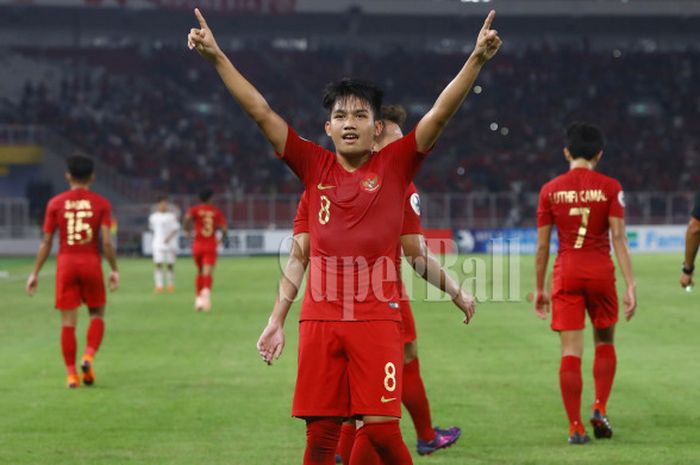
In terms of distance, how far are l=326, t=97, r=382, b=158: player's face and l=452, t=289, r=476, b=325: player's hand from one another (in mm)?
1164

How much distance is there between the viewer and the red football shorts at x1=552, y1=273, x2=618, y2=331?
9.35 meters

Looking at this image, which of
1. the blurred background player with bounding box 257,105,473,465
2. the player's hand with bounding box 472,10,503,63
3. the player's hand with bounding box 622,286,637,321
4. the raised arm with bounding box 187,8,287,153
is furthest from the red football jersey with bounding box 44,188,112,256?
the player's hand with bounding box 472,10,503,63

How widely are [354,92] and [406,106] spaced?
58.4 metres

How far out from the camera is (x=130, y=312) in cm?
2250

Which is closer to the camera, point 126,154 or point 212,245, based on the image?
point 212,245

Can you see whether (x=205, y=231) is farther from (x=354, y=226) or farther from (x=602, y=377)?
(x=354, y=226)

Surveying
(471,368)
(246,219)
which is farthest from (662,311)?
(246,219)

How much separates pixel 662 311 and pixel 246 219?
2989 centimetres

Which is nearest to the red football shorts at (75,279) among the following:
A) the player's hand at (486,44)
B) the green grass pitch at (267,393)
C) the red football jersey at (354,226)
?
the green grass pitch at (267,393)

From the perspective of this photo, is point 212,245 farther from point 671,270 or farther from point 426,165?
point 426,165

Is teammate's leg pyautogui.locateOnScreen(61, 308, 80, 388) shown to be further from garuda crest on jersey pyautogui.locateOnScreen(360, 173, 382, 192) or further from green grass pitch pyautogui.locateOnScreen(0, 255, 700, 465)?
garuda crest on jersey pyautogui.locateOnScreen(360, 173, 382, 192)

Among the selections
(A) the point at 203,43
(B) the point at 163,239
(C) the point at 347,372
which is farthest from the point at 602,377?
(B) the point at 163,239

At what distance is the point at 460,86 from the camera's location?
18.3ft

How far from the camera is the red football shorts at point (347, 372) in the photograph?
5.76m
